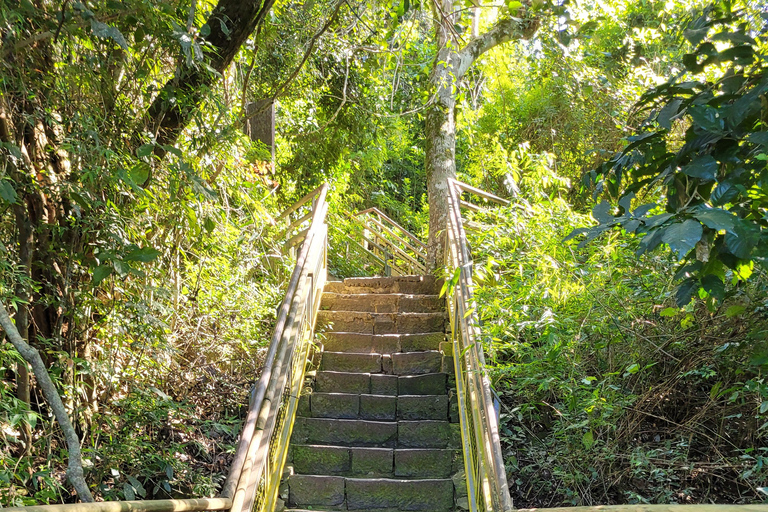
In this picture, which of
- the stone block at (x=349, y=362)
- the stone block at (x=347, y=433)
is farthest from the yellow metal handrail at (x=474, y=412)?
the stone block at (x=349, y=362)

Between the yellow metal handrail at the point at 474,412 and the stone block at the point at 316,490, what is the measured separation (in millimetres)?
730

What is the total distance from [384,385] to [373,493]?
0.98m

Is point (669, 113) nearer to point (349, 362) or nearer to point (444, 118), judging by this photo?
point (349, 362)

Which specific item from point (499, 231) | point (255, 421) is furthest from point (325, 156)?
point (255, 421)

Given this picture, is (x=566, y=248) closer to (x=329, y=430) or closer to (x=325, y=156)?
(x=329, y=430)

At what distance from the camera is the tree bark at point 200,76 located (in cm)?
291

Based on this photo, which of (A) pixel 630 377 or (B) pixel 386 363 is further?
(B) pixel 386 363

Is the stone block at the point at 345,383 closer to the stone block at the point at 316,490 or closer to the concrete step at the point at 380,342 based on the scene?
the concrete step at the point at 380,342

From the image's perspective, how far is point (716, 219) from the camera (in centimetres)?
122

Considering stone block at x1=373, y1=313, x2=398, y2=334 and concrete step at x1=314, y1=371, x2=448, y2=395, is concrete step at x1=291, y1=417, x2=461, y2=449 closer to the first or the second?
concrete step at x1=314, y1=371, x2=448, y2=395

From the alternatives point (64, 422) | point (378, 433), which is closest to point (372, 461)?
point (378, 433)

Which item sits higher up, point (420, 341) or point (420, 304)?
point (420, 304)

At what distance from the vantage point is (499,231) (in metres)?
3.85

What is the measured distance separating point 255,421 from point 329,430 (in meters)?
1.28
